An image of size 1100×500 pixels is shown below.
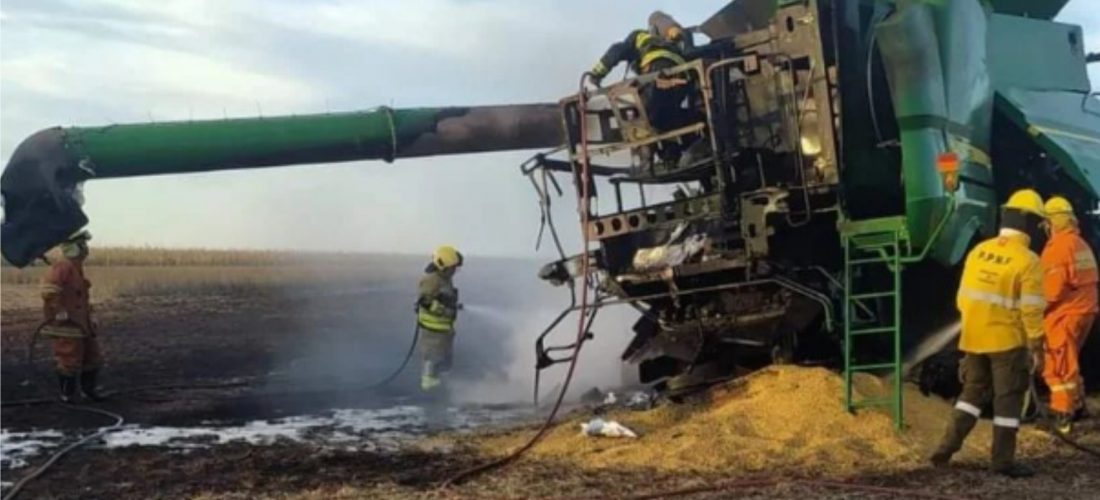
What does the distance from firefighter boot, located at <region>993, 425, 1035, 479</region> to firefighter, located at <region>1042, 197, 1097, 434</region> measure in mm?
1940

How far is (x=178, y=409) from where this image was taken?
11.3 m

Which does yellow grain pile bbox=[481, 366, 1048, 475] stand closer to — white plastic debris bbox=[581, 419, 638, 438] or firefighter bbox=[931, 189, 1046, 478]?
white plastic debris bbox=[581, 419, 638, 438]

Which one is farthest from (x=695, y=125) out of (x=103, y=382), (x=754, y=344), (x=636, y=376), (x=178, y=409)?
(x=103, y=382)

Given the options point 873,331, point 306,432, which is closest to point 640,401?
point 873,331

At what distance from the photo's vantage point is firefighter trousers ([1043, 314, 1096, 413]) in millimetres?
8709

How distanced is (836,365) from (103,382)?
26.1 feet

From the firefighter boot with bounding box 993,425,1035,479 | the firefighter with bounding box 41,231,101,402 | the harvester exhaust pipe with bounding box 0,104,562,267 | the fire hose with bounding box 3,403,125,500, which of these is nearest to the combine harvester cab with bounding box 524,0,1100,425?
the firefighter boot with bounding box 993,425,1035,479

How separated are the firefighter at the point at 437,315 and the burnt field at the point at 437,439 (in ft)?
1.23

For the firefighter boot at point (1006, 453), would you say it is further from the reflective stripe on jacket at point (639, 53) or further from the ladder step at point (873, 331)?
the reflective stripe on jacket at point (639, 53)

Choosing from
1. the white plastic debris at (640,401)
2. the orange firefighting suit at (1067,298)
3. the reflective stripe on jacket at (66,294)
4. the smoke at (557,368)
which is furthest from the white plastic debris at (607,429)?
the reflective stripe on jacket at (66,294)

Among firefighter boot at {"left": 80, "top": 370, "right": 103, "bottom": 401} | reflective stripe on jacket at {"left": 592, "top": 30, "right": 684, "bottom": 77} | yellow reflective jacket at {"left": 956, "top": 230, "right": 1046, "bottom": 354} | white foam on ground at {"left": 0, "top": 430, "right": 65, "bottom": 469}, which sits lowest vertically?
white foam on ground at {"left": 0, "top": 430, "right": 65, "bottom": 469}

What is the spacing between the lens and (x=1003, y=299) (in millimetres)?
7395

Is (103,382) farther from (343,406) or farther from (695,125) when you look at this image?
(695,125)

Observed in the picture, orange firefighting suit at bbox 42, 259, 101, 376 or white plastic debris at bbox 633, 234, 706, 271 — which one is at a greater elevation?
white plastic debris at bbox 633, 234, 706, 271
